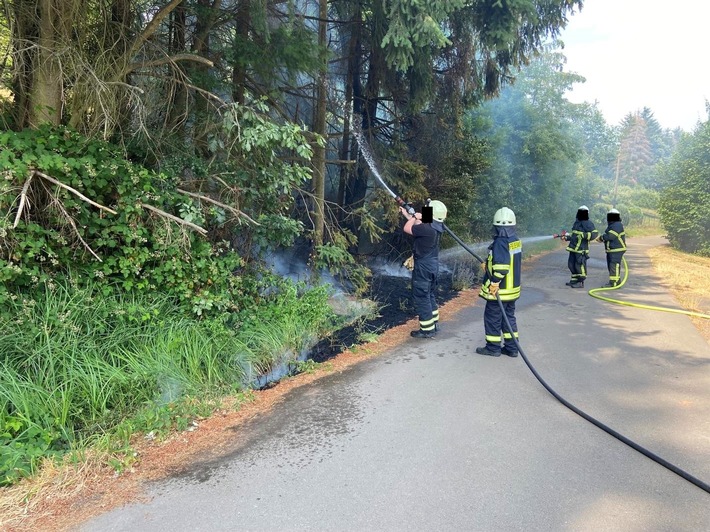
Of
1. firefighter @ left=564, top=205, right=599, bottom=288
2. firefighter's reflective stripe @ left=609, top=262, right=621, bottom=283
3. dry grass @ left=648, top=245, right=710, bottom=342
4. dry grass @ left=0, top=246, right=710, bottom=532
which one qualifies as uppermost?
firefighter @ left=564, top=205, right=599, bottom=288

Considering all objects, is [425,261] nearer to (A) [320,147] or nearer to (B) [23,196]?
(A) [320,147]

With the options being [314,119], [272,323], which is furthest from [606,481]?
[314,119]

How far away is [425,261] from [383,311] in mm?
1875

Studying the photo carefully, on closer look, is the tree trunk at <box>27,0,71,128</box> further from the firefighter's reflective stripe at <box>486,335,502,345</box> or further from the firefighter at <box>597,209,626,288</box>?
the firefighter at <box>597,209,626,288</box>

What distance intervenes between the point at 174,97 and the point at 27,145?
213cm

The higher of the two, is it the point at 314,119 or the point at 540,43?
the point at 540,43

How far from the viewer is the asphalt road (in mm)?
2604

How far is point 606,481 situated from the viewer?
2.97 metres

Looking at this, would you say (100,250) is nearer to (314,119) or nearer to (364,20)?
(314,119)

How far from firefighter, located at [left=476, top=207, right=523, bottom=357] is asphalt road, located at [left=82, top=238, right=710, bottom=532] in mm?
232

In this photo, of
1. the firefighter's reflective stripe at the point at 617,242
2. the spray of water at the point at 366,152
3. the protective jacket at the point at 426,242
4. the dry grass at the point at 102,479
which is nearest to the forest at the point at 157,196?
the dry grass at the point at 102,479

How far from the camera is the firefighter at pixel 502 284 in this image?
5297 mm

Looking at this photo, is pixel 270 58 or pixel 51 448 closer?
pixel 51 448

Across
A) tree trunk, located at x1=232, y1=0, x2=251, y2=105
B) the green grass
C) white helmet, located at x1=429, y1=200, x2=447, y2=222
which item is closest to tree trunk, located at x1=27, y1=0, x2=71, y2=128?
the green grass
